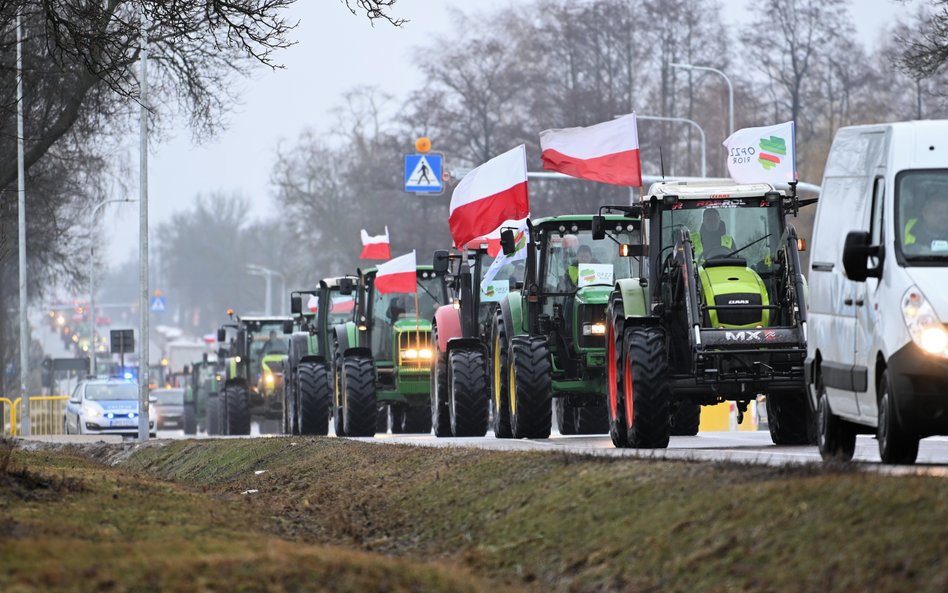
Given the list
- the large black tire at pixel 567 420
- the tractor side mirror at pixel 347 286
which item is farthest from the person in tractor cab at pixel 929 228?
the tractor side mirror at pixel 347 286

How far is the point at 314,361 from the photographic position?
33844 mm

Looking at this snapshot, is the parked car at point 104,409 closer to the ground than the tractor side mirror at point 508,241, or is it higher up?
closer to the ground

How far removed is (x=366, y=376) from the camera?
99.8 feet

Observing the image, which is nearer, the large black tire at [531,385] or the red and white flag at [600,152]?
the large black tire at [531,385]

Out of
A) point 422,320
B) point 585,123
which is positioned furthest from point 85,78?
point 585,123

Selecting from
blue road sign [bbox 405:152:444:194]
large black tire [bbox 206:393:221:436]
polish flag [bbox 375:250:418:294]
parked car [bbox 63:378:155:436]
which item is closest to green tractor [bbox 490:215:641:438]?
polish flag [bbox 375:250:418:294]

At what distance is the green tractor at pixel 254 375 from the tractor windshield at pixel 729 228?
25.7 metres

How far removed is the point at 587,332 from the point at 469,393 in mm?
3194

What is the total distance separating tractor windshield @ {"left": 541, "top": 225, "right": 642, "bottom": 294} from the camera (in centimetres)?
2433

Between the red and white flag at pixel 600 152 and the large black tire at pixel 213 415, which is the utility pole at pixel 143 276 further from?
the red and white flag at pixel 600 152

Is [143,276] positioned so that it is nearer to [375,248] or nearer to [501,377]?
[375,248]

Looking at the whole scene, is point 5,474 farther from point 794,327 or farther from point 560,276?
point 560,276

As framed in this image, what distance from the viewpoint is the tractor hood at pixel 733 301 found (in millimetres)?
18781

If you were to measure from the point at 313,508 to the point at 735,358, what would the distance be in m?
4.83
